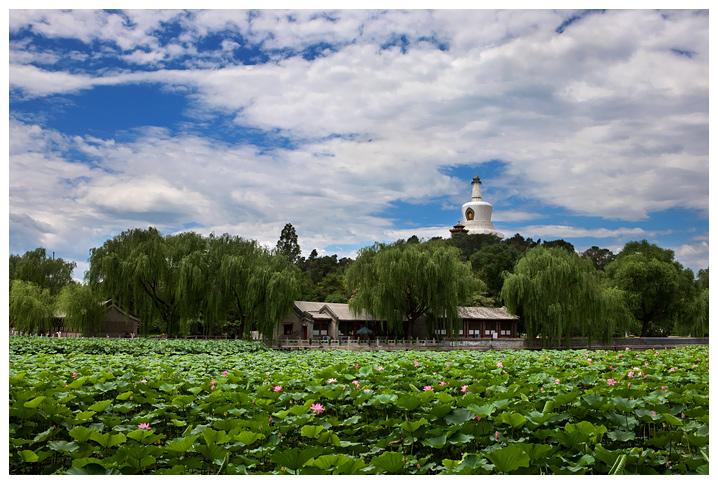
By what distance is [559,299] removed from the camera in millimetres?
19516

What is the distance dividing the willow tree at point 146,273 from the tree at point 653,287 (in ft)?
67.3

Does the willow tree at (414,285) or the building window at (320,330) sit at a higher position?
the willow tree at (414,285)

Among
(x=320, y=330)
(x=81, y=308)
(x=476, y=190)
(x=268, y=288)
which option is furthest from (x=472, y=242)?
(x=81, y=308)

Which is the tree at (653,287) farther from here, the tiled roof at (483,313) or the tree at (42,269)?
the tree at (42,269)

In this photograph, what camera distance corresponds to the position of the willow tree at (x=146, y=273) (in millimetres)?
18578

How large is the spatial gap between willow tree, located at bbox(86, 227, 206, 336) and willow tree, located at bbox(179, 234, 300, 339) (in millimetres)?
528

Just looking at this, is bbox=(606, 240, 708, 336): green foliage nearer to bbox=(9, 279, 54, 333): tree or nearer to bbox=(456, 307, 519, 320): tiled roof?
bbox=(456, 307, 519, 320): tiled roof

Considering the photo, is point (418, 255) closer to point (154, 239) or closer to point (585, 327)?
point (585, 327)

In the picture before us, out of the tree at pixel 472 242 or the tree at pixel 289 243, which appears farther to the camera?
the tree at pixel 472 242

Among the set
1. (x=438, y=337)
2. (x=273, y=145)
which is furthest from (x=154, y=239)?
(x=273, y=145)

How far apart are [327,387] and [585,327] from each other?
18089 millimetres

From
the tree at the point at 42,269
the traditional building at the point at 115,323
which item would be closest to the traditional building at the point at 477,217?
the traditional building at the point at 115,323

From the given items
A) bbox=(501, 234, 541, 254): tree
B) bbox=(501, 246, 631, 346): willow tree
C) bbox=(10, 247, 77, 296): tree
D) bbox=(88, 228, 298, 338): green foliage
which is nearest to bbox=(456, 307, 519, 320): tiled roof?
bbox=(501, 246, 631, 346): willow tree

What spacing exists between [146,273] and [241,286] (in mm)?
3327
